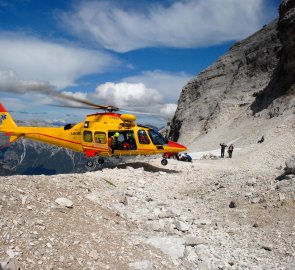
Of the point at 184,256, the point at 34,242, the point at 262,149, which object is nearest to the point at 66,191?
the point at 34,242

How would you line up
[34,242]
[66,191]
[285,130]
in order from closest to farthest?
[34,242]
[66,191]
[285,130]

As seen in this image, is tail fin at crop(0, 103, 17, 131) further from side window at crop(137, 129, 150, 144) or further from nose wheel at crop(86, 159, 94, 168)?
side window at crop(137, 129, 150, 144)

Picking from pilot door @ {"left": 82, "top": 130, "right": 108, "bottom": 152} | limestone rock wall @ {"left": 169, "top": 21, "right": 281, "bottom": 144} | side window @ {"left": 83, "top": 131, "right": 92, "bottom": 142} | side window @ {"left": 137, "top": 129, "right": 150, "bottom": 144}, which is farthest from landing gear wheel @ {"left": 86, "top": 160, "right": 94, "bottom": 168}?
limestone rock wall @ {"left": 169, "top": 21, "right": 281, "bottom": 144}

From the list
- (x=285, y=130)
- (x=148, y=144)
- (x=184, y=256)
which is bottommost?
(x=184, y=256)

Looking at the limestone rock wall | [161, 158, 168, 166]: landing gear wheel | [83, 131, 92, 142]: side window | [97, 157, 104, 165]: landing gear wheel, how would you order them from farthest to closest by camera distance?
1. the limestone rock wall
2. [97, 157, 104, 165]: landing gear wheel
3. [161, 158, 168, 166]: landing gear wheel
4. [83, 131, 92, 142]: side window

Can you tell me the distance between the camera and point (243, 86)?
60312 millimetres

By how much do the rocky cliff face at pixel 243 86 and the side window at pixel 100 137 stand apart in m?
28.3

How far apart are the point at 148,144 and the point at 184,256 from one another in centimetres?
1097

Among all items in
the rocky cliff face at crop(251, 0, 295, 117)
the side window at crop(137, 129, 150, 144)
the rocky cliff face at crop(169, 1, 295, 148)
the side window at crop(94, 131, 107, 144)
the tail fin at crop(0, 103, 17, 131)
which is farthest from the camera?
the rocky cliff face at crop(169, 1, 295, 148)

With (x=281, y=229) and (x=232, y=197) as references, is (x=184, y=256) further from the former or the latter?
(x=232, y=197)

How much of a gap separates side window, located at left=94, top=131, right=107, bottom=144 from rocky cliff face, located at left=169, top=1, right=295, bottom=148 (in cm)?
2834

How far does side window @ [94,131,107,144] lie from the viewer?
20.0 meters

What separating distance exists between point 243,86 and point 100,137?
151 ft

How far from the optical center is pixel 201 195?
589 inches
